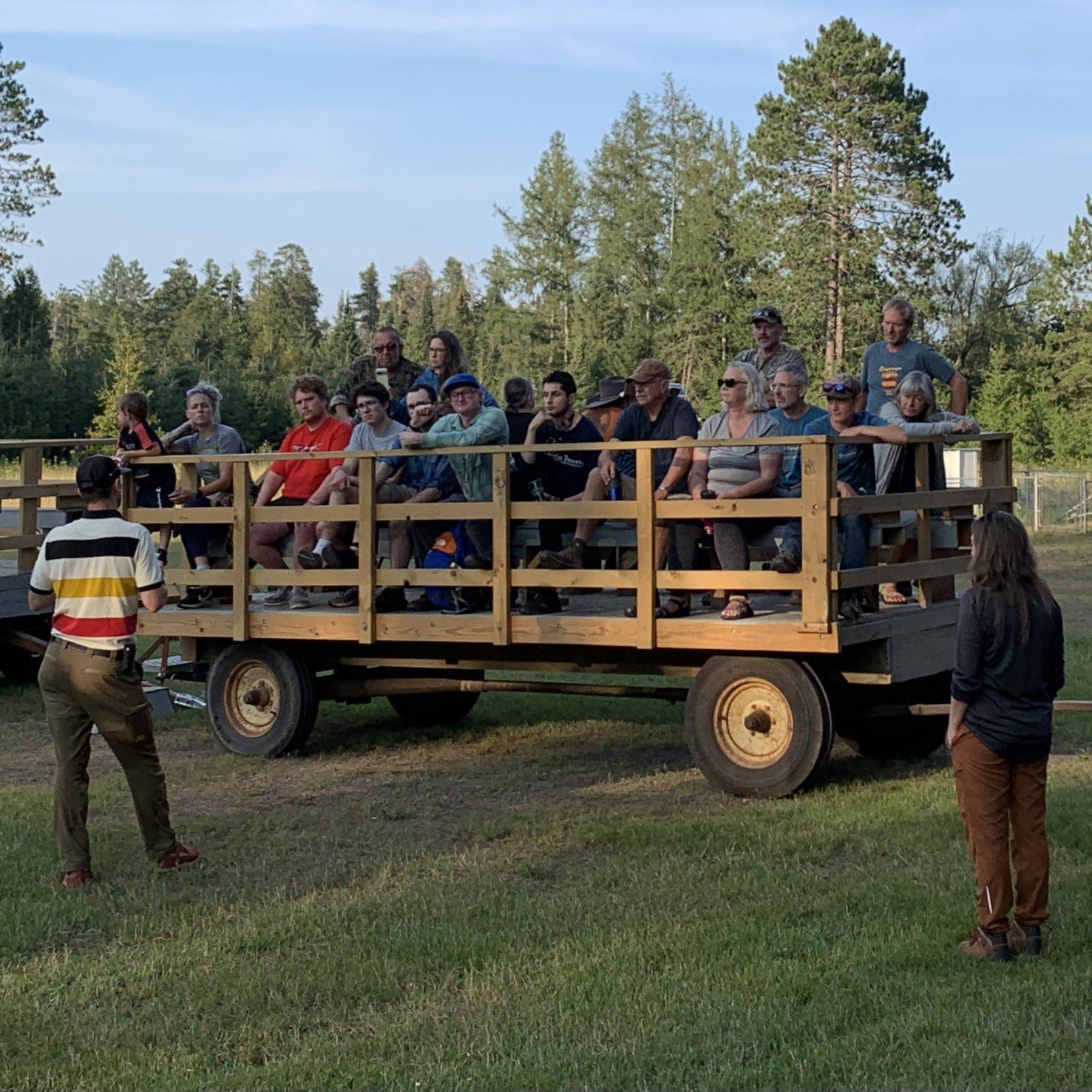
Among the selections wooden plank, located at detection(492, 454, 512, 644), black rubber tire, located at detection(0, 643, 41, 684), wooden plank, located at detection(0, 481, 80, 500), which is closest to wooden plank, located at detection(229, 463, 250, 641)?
wooden plank, located at detection(492, 454, 512, 644)

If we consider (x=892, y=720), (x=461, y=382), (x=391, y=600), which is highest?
(x=461, y=382)

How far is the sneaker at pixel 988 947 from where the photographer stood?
5680 mm

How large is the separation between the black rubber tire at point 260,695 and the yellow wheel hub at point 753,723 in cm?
308

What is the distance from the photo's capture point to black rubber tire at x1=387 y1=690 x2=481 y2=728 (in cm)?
1162

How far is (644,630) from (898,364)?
2.68 metres

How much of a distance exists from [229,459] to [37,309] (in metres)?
69.9

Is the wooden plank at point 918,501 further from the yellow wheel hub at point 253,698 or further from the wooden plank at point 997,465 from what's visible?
the yellow wheel hub at point 253,698

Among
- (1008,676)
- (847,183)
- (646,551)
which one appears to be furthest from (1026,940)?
(847,183)

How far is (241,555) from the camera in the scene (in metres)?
10.4

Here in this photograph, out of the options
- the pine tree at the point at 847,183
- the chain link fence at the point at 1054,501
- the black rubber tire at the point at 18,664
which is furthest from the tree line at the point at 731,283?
the black rubber tire at the point at 18,664

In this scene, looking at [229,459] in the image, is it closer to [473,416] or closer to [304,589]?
[304,589]

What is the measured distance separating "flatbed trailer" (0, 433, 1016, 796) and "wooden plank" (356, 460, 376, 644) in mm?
13

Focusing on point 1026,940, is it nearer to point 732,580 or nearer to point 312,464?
point 732,580

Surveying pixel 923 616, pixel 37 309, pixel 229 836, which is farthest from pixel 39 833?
pixel 37 309
